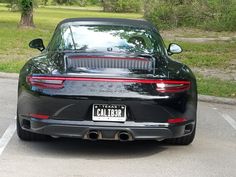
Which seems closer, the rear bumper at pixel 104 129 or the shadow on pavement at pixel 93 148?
the rear bumper at pixel 104 129

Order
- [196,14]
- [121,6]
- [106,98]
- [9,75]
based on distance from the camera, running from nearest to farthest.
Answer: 1. [106,98]
2. [9,75]
3. [196,14]
4. [121,6]

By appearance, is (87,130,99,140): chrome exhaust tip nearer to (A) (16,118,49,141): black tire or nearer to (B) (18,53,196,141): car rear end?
(B) (18,53,196,141): car rear end

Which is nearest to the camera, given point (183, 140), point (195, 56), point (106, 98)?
point (106, 98)

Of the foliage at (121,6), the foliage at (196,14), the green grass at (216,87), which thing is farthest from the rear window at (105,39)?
the foliage at (121,6)

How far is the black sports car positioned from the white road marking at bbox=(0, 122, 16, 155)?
369 mm

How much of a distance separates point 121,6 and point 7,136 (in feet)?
225

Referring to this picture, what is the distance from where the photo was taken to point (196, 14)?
31.3 m

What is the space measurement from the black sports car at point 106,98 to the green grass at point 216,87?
13.7 ft

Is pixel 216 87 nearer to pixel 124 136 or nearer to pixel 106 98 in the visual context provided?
pixel 124 136

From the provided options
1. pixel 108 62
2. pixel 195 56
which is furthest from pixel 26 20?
pixel 108 62

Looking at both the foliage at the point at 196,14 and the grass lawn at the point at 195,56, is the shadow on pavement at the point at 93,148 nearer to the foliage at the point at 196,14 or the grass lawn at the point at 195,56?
the grass lawn at the point at 195,56

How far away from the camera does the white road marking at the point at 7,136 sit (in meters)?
6.25

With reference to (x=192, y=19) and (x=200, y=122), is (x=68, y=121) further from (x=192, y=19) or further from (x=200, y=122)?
(x=192, y=19)

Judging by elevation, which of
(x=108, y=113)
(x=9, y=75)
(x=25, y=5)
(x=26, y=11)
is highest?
(x=108, y=113)
